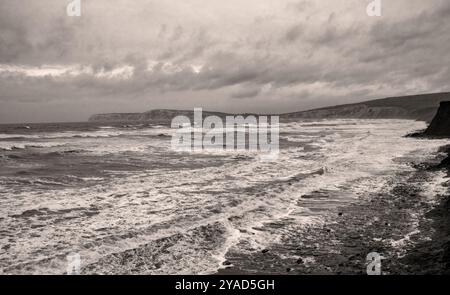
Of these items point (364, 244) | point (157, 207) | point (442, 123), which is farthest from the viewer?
point (442, 123)

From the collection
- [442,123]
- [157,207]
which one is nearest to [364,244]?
[157,207]

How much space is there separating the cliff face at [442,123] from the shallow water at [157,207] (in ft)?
69.3

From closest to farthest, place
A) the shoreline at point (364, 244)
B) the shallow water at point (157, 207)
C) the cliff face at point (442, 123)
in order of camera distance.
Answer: the shoreline at point (364, 244), the shallow water at point (157, 207), the cliff face at point (442, 123)

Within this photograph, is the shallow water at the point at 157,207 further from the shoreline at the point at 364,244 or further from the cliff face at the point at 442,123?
the cliff face at the point at 442,123

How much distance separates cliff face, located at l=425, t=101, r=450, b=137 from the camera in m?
38.7

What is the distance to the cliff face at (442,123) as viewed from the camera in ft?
127

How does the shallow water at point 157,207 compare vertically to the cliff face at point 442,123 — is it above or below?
below

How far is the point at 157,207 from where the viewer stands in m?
11.0

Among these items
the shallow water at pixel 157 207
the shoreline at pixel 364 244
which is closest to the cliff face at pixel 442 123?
the shallow water at pixel 157 207

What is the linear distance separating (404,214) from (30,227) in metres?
9.52

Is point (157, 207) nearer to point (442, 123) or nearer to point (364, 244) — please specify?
point (364, 244)

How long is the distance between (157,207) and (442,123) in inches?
1492

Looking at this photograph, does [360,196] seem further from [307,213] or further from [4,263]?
[4,263]
